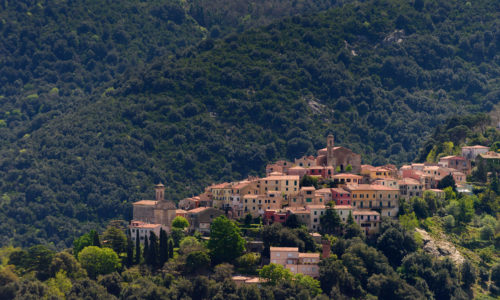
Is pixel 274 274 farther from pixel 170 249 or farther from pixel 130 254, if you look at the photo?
pixel 130 254

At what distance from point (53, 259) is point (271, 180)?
28.1 meters

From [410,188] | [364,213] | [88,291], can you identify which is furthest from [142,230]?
[410,188]

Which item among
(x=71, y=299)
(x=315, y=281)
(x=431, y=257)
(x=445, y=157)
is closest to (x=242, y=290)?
(x=315, y=281)

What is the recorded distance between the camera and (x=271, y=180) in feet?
Answer: 479

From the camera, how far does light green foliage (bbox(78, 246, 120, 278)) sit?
13425 cm

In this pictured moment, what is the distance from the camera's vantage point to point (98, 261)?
442 feet

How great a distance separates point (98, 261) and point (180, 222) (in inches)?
485

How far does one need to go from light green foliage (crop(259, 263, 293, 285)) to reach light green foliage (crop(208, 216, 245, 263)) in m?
5.24

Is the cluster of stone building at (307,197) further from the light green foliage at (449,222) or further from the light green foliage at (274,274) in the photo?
the light green foliage at (274,274)

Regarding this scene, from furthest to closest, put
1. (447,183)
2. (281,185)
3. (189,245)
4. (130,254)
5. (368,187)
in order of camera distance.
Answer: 1. (447,183)
2. (368,187)
3. (281,185)
4. (130,254)
5. (189,245)

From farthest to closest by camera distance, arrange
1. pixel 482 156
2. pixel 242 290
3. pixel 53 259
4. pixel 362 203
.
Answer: pixel 482 156 < pixel 362 203 < pixel 53 259 < pixel 242 290

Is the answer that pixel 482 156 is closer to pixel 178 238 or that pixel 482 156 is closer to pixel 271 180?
pixel 271 180

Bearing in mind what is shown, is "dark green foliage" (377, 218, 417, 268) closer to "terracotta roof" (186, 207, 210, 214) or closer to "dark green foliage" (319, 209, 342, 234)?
"dark green foliage" (319, 209, 342, 234)

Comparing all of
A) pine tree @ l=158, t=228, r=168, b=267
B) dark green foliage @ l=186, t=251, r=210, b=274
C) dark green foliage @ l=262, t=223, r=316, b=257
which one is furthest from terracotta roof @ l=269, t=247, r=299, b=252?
pine tree @ l=158, t=228, r=168, b=267
